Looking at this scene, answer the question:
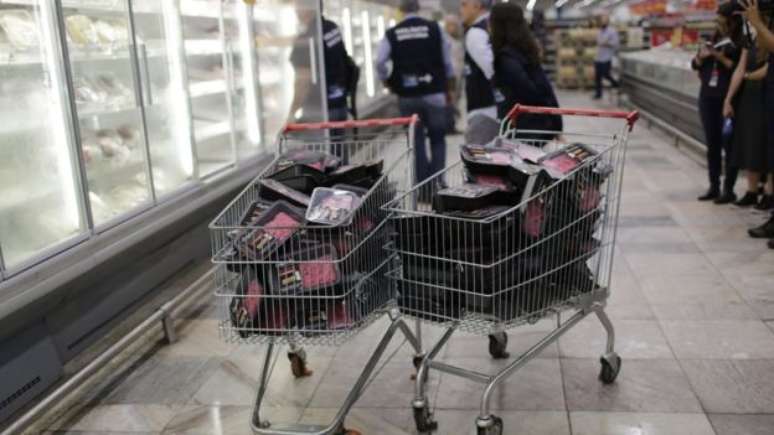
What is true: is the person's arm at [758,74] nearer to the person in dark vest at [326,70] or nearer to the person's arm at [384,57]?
the person's arm at [384,57]

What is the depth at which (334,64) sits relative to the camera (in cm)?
650

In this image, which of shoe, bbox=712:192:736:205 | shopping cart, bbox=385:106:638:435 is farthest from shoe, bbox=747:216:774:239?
shopping cart, bbox=385:106:638:435

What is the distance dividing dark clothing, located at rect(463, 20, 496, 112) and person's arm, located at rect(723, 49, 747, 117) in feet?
6.05

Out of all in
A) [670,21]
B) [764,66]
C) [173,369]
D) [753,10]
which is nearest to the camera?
[173,369]

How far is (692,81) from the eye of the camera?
802 cm

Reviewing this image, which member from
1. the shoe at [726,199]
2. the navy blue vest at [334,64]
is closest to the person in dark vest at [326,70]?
the navy blue vest at [334,64]

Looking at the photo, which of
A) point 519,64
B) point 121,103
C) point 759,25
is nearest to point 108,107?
point 121,103

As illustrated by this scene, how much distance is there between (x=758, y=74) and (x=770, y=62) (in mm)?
332

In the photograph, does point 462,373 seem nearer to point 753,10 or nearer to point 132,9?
point 132,9

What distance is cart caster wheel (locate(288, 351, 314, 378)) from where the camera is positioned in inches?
130

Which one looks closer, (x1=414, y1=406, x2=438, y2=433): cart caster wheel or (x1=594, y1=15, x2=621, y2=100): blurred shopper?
(x1=414, y1=406, x2=438, y2=433): cart caster wheel

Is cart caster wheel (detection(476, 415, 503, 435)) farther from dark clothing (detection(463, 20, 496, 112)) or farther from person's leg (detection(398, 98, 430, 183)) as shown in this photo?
person's leg (detection(398, 98, 430, 183))

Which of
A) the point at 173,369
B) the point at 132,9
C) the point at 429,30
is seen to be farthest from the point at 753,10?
the point at 173,369

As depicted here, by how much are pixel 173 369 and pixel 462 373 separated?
1.53 m
